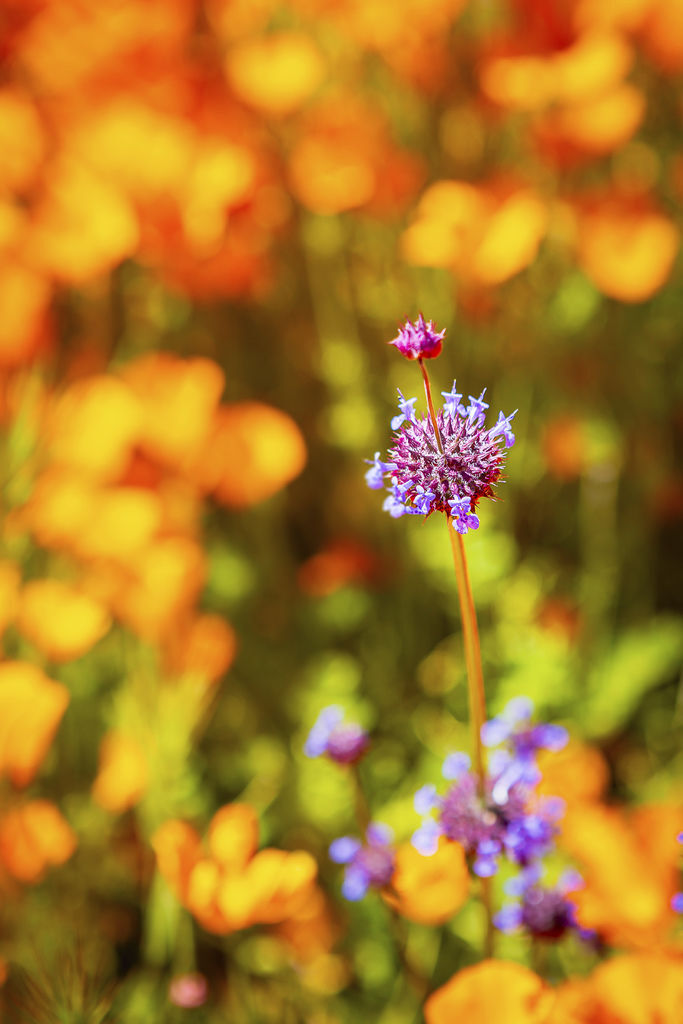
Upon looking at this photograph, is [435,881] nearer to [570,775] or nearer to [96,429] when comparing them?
[570,775]

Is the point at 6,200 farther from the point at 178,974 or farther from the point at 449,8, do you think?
the point at 178,974

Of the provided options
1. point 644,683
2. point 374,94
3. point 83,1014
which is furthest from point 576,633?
point 374,94

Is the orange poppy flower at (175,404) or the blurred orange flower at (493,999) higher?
the orange poppy flower at (175,404)

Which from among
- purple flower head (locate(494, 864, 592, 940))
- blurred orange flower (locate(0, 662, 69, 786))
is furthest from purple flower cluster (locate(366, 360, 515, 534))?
blurred orange flower (locate(0, 662, 69, 786))

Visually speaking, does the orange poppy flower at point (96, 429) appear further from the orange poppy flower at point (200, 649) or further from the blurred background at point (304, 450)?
the orange poppy flower at point (200, 649)

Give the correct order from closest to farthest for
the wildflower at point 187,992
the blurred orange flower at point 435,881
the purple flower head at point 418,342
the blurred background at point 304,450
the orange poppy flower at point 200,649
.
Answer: the purple flower head at point 418,342
the blurred orange flower at point 435,881
the wildflower at point 187,992
the blurred background at point 304,450
the orange poppy flower at point 200,649

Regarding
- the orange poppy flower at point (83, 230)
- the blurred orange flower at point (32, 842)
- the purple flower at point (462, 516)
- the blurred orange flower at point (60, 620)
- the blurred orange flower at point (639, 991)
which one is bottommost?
the blurred orange flower at point (639, 991)

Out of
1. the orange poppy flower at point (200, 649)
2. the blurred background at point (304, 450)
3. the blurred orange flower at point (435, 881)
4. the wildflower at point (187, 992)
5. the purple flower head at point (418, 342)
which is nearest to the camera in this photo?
the purple flower head at point (418, 342)

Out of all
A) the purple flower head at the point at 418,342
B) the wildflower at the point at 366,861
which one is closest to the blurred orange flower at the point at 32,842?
the wildflower at the point at 366,861
